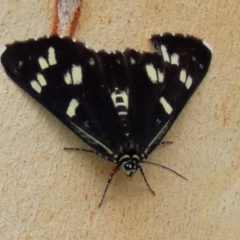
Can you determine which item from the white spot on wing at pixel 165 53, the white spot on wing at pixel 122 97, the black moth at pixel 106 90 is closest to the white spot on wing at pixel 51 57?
the black moth at pixel 106 90

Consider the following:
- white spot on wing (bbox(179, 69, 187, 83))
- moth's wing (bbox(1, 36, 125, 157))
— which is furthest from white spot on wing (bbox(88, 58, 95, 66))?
white spot on wing (bbox(179, 69, 187, 83))

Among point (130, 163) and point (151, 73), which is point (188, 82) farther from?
point (130, 163)

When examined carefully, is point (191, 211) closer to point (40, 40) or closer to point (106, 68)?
point (106, 68)

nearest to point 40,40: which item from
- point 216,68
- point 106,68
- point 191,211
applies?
point 106,68

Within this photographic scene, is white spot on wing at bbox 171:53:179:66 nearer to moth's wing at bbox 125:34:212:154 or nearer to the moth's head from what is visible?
moth's wing at bbox 125:34:212:154

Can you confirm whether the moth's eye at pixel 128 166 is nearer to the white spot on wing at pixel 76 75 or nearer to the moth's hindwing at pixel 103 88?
the moth's hindwing at pixel 103 88

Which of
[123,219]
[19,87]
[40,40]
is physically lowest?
[123,219]
